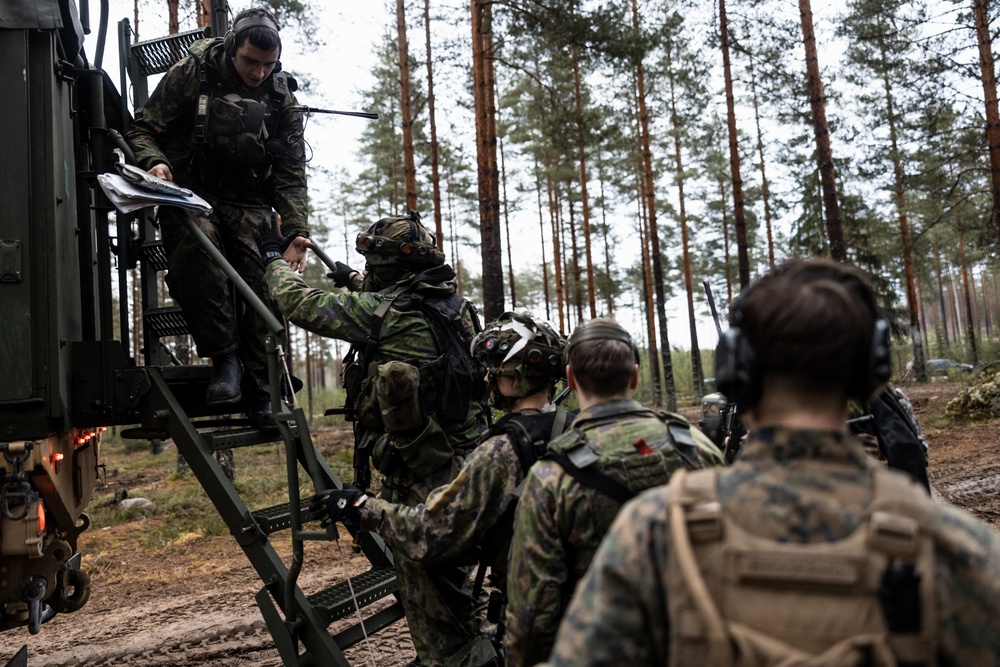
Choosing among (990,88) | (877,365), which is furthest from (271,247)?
(990,88)

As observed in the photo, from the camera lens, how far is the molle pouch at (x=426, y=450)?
3775 millimetres

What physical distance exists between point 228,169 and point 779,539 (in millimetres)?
4079

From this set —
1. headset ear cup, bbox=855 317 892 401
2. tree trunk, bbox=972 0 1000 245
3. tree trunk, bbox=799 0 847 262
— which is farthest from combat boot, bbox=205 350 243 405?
tree trunk, bbox=972 0 1000 245

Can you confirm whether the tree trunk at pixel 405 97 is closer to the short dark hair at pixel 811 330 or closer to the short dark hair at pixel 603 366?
the short dark hair at pixel 603 366

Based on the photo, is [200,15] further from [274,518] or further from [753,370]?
[753,370]

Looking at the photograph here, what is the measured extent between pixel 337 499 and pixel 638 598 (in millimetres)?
2020

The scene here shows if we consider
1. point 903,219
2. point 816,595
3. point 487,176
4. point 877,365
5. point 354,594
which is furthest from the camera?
point 903,219

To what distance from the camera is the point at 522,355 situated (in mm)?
3211

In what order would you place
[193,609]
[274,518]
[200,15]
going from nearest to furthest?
[274,518] → [193,609] → [200,15]

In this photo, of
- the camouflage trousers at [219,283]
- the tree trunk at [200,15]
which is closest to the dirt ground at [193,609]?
the camouflage trousers at [219,283]

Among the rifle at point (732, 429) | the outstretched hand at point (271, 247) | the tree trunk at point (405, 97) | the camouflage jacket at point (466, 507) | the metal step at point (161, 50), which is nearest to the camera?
the camouflage jacket at point (466, 507)

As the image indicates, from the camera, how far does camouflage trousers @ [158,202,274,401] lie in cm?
423

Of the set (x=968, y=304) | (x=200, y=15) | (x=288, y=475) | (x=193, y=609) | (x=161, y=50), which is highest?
(x=200, y=15)

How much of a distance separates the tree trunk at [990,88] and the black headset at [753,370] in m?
15.5
